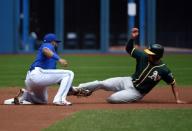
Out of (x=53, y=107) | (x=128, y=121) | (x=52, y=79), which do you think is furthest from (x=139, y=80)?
(x=128, y=121)

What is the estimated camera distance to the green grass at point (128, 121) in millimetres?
9409

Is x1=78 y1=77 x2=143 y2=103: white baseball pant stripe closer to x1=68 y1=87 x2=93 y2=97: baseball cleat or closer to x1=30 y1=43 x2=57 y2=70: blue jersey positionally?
x1=68 y1=87 x2=93 y2=97: baseball cleat

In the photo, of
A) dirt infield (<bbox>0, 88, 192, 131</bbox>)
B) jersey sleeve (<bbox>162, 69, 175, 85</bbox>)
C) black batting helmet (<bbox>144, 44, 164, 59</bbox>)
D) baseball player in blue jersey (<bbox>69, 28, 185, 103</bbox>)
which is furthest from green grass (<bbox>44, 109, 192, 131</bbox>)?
black batting helmet (<bbox>144, 44, 164, 59</bbox>)

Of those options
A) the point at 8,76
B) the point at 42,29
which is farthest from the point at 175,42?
the point at 8,76

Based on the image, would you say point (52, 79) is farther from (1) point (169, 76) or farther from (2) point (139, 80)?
(1) point (169, 76)

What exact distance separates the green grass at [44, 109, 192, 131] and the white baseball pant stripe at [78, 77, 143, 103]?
1.45 metres

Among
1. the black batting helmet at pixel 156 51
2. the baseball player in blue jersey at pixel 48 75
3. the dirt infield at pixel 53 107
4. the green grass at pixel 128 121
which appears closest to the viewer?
the green grass at pixel 128 121

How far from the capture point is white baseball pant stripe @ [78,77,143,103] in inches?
502

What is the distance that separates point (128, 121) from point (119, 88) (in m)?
3.14

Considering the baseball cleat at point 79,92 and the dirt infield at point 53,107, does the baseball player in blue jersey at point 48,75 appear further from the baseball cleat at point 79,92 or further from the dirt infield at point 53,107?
the baseball cleat at point 79,92

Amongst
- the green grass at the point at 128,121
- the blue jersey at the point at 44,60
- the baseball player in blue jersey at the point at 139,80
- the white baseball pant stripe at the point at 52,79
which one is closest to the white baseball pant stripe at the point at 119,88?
the baseball player in blue jersey at the point at 139,80

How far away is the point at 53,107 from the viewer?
12070mm

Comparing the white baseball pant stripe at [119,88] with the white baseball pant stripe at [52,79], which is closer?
the white baseball pant stripe at [52,79]

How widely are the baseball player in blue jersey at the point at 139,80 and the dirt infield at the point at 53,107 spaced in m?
0.23
